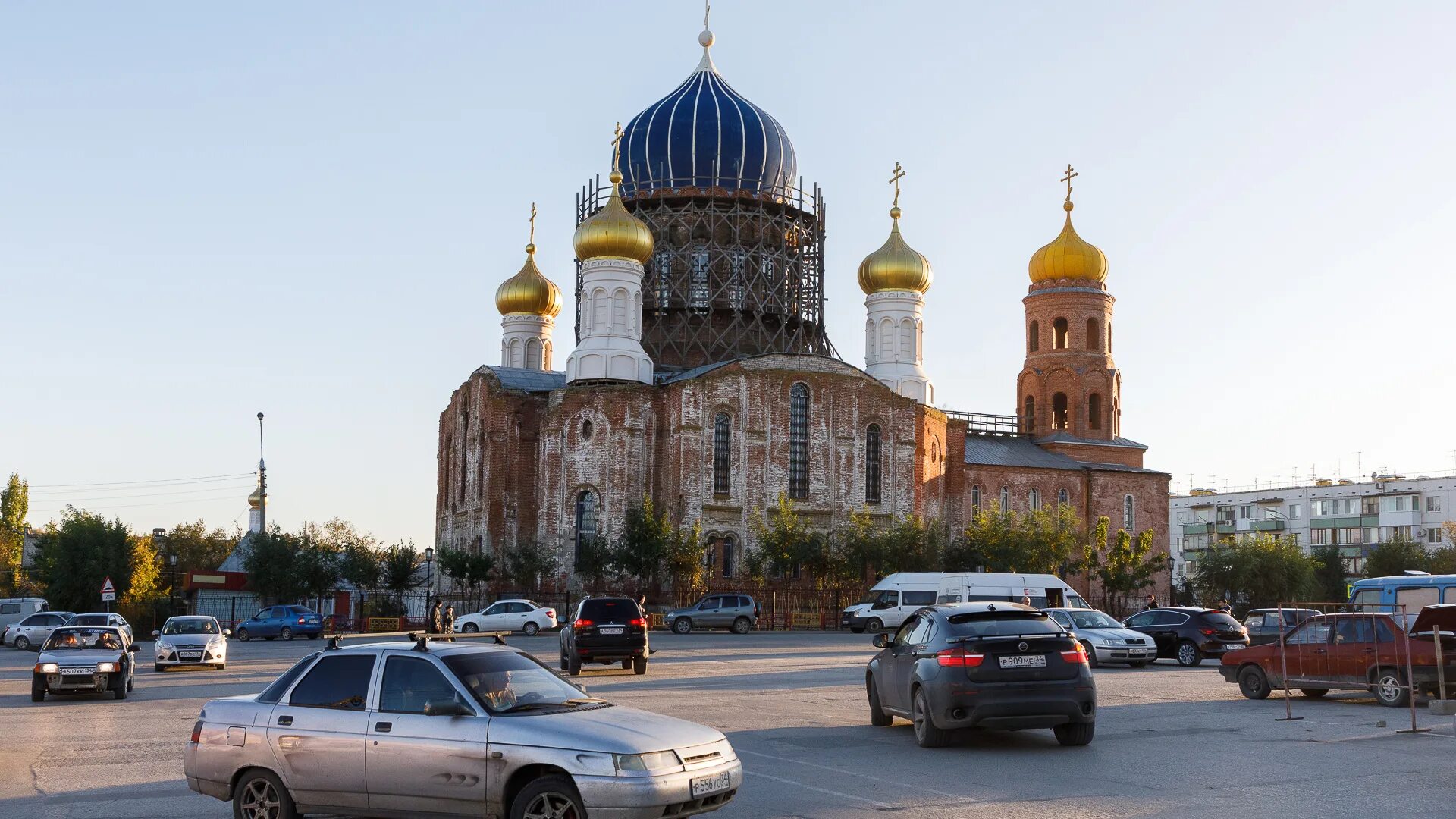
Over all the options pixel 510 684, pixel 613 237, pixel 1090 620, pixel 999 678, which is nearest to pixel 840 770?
pixel 999 678

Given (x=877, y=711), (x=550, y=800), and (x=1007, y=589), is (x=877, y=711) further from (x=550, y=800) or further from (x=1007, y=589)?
(x=1007, y=589)

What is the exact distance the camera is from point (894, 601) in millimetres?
46906

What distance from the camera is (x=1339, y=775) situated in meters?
12.3

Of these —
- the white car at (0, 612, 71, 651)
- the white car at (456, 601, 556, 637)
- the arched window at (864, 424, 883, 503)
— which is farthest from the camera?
the arched window at (864, 424, 883, 503)

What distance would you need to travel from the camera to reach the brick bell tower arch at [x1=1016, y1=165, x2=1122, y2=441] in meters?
71.6

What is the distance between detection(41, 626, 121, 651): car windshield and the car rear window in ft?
45.3

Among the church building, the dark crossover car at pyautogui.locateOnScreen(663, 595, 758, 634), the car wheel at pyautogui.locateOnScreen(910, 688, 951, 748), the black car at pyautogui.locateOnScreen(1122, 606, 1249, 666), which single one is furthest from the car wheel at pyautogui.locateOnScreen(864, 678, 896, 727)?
the church building

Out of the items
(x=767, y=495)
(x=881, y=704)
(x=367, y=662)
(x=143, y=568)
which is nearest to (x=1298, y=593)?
(x=767, y=495)

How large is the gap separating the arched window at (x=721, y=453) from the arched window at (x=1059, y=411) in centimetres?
2413

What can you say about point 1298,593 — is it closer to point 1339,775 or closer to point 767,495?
point 767,495

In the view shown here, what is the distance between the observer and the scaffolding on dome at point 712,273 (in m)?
63.3

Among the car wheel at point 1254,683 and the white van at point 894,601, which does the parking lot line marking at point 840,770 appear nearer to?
the car wheel at point 1254,683

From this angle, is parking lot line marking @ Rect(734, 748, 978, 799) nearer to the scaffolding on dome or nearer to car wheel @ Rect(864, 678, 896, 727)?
car wheel @ Rect(864, 678, 896, 727)

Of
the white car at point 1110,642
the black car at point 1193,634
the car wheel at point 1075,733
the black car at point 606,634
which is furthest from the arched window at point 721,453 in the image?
the car wheel at point 1075,733
